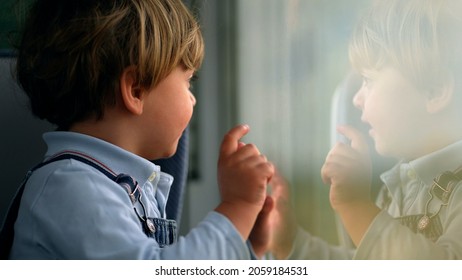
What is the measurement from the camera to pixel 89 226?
583 millimetres

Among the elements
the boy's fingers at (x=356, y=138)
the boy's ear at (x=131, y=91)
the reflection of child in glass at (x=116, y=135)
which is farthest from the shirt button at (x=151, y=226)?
the boy's fingers at (x=356, y=138)

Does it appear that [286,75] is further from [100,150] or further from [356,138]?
[100,150]

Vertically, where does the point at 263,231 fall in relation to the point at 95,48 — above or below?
below

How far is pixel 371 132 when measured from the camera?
2.33 ft

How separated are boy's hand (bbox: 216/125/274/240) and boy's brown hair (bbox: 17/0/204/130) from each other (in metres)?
0.11

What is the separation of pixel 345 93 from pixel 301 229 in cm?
15

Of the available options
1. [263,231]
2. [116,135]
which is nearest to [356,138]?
[263,231]

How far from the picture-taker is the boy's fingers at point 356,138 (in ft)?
2.32

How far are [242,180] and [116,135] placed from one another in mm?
138

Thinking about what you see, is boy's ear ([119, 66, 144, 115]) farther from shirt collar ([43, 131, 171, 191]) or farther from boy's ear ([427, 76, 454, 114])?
boy's ear ([427, 76, 454, 114])

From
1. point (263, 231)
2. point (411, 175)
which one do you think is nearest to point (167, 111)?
A: point (263, 231)

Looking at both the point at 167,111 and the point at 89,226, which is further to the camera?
the point at 167,111
